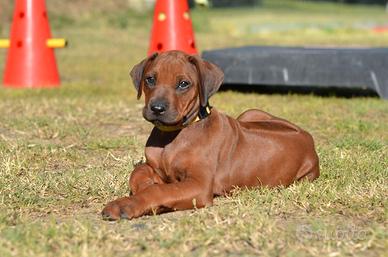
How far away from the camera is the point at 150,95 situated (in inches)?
173

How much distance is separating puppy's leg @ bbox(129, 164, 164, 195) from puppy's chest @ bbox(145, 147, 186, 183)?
4 cm

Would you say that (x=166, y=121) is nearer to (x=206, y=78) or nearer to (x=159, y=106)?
(x=159, y=106)

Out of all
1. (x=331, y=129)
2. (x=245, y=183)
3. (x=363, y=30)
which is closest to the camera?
(x=245, y=183)

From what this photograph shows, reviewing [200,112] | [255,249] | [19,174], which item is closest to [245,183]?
[200,112]

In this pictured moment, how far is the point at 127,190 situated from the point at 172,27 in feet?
19.8

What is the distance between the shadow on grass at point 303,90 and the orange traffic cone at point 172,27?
81 cm

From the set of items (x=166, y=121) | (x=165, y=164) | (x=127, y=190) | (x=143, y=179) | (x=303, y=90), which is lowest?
(x=303, y=90)

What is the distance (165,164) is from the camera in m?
4.53

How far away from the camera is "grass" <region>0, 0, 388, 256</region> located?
3.70 meters

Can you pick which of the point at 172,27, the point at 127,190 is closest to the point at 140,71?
the point at 127,190

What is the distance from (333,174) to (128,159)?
1.54 meters

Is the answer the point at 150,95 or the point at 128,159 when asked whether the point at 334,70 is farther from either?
the point at 150,95

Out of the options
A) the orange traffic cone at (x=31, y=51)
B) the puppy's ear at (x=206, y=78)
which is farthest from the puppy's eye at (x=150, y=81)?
the orange traffic cone at (x=31, y=51)

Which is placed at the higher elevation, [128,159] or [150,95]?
[150,95]
